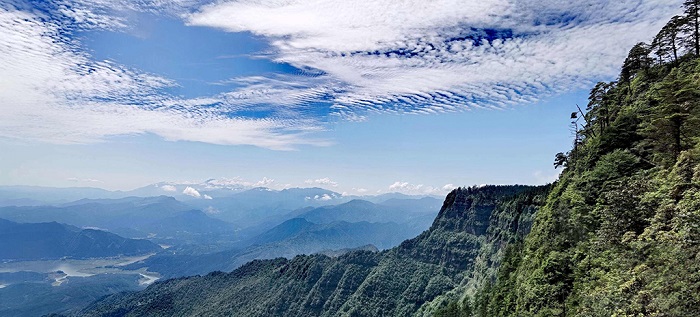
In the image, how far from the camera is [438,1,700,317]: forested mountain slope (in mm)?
25047

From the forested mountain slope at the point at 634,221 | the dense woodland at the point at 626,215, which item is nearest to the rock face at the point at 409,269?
the dense woodland at the point at 626,215

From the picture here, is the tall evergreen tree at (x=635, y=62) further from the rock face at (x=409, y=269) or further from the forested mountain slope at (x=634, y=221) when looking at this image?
the rock face at (x=409, y=269)

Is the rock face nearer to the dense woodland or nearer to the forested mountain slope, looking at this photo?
the dense woodland

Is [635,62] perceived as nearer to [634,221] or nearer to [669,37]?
[669,37]

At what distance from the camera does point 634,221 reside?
3375 centimetres

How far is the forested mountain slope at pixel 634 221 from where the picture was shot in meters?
25.0

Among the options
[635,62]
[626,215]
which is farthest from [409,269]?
[626,215]

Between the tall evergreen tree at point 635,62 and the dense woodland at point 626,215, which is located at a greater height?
the tall evergreen tree at point 635,62

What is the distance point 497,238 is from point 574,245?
7136 centimetres

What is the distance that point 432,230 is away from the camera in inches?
6166

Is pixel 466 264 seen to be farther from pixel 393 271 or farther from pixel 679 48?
pixel 679 48

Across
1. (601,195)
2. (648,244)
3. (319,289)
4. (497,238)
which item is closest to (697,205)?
(648,244)

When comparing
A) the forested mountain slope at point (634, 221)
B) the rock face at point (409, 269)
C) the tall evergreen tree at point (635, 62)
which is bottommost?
the rock face at point (409, 269)

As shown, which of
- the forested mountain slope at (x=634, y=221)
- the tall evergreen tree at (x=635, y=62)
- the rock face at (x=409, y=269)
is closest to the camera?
the forested mountain slope at (x=634, y=221)
